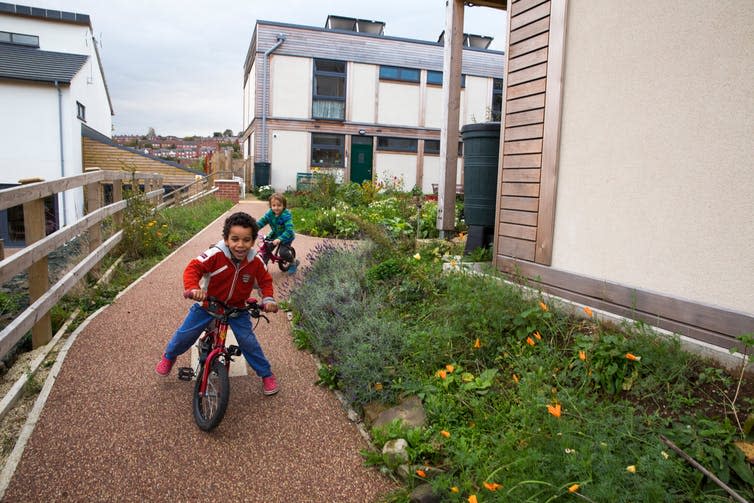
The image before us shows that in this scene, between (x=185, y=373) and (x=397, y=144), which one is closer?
(x=185, y=373)

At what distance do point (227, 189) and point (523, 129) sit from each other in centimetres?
1499

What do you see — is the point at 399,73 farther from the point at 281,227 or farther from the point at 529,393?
the point at 529,393

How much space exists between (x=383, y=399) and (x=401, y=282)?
173 cm

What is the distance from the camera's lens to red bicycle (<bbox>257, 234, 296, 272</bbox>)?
734cm

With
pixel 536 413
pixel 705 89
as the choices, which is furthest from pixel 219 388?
pixel 705 89

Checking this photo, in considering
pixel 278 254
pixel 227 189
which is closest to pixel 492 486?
pixel 278 254

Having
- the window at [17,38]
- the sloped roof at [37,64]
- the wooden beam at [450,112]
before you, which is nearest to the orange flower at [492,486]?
the wooden beam at [450,112]

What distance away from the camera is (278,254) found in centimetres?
764

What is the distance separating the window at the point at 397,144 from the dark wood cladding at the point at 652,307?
21.1 metres

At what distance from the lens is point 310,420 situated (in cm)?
371

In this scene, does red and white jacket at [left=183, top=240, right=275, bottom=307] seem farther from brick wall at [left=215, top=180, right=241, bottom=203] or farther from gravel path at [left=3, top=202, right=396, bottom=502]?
brick wall at [left=215, top=180, right=241, bottom=203]

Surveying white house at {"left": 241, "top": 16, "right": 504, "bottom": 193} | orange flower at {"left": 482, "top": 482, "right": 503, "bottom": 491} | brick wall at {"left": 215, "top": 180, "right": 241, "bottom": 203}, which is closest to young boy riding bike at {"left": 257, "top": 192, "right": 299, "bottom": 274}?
orange flower at {"left": 482, "top": 482, "right": 503, "bottom": 491}

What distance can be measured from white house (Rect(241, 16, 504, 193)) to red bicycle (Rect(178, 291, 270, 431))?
63.8ft

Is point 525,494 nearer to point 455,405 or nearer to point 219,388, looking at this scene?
point 455,405
